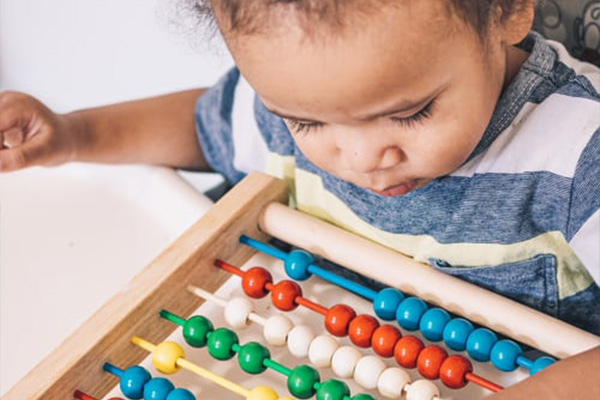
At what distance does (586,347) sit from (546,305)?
0.36 ft

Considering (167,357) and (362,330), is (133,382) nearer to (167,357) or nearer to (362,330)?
(167,357)

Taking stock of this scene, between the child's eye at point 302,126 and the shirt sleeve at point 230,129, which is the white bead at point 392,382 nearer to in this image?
the child's eye at point 302,126

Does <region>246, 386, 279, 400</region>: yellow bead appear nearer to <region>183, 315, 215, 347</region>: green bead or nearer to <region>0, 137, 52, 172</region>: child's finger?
<region>183, 315, 215, 347</region>: green bead

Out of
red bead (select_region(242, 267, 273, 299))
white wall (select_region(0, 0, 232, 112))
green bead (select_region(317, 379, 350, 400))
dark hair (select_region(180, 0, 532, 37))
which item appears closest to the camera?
dark hair (select_region(180, 0, 532, 37))

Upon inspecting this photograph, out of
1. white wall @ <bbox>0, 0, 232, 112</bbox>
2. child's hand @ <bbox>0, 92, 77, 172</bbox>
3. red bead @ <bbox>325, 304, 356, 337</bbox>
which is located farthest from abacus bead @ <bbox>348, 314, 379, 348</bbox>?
white wall @ <bbox>0, 0, 232, 112</bbox>

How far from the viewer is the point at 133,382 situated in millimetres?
669

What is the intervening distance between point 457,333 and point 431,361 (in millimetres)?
29

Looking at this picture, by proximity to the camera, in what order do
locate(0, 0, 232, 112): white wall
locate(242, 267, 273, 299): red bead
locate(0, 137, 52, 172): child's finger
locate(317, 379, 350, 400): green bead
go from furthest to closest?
locate(0, 0, 232, 112): white wall, locate(0, 137, 52, 172): child's finger, locate(242, 267, 273, 299): red bead, locate(317, 379, 350, 400): green bead

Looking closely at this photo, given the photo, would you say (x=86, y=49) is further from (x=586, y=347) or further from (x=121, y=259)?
(x=586, y=347)

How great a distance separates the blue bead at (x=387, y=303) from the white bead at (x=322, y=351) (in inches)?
1.8

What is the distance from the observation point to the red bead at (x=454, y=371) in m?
0.66

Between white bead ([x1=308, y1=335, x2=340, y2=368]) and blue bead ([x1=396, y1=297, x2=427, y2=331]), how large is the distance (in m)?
0.05

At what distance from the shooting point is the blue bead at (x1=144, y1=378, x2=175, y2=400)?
2.16ft

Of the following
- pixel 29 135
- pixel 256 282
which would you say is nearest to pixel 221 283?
pixel 256 282
